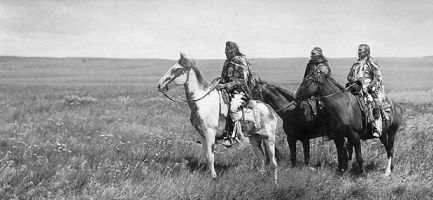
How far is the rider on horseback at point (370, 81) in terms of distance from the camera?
995cm

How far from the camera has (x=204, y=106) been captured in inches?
320

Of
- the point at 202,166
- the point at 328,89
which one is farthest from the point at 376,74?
the point at 202,166

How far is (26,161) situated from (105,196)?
1692 millimetres

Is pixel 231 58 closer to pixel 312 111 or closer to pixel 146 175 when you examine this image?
pixel 312 111

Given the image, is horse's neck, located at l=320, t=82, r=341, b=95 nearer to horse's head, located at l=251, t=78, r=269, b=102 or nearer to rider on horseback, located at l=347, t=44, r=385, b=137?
rider on horseback, located at l=347, t=44, r=385, b=137

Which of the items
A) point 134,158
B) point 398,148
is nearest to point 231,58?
point 134,158

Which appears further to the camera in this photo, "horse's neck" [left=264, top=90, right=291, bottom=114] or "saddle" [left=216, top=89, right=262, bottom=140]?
"horse's neck" [left=264, top=90, right=291, bottom=114]

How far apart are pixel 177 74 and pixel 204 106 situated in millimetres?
687

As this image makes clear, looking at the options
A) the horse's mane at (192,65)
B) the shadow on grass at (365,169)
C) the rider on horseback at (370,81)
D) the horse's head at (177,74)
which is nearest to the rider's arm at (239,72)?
the horse's mane at (192,65)

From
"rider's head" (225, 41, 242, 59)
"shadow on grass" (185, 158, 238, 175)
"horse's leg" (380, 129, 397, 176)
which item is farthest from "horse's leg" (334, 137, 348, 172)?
"rider's head" (225, 41, 242, 59)

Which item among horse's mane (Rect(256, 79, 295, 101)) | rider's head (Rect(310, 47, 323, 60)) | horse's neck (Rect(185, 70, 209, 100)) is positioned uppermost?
rider's head (Rect(310, 47, 323, 60))

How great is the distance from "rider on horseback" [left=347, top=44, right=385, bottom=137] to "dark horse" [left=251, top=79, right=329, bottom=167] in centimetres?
123

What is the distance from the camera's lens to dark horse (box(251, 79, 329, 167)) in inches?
370

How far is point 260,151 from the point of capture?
9047 millimetres
